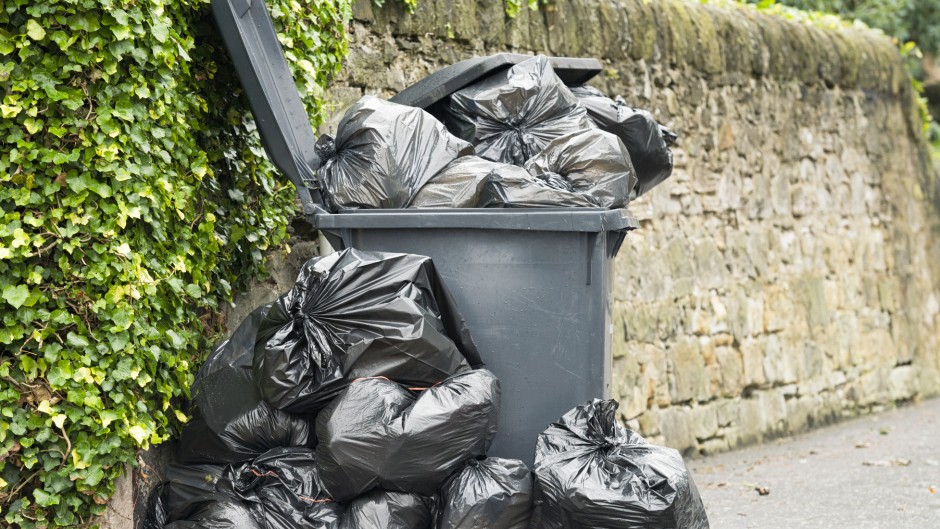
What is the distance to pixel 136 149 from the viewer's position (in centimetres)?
323

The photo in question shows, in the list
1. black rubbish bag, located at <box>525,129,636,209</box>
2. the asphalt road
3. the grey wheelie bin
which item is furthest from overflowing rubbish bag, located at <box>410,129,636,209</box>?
the asphalt road

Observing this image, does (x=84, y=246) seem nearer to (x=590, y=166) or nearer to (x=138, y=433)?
(x=138, y=433)

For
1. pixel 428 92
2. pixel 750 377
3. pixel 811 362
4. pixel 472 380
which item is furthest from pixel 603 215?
pixel 811 362

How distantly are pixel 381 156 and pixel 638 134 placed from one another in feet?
3.98

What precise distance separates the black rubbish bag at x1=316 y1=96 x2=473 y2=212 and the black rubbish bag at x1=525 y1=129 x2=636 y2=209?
31cm

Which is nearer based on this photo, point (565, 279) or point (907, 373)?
point (565, 279)

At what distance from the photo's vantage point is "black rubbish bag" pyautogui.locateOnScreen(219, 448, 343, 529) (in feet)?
11.1

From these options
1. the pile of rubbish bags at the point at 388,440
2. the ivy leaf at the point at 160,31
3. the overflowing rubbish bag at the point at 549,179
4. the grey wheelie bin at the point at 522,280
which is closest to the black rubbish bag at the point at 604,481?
the pile of rubbish bags at the point at 388,440

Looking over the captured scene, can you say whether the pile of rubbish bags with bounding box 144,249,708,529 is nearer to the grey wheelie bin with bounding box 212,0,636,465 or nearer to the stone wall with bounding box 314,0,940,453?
the grey wheelie bin with bounding box 212,0,636,465

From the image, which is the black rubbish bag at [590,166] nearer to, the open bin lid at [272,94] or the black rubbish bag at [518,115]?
the black rubbish bag at [518,115]

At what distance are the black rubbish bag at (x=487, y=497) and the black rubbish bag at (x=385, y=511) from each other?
68mm

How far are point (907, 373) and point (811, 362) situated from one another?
1741 mm

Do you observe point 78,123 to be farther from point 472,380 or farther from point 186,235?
point 472,380

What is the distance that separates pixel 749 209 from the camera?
7.81 metres
